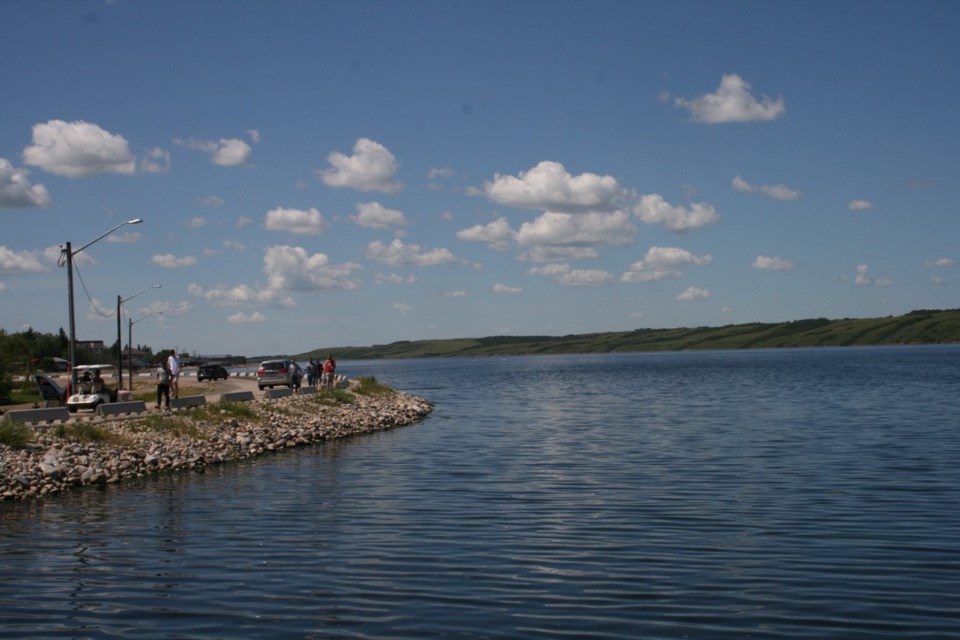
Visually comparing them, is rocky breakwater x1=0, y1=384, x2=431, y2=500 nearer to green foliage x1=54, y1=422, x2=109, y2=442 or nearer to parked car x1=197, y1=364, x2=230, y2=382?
green foliage x1=54, y1=422, x2=109, y2=442

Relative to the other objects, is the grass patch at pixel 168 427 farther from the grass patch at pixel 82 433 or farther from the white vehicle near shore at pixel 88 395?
the white vehicle near shore at pixel 88 395

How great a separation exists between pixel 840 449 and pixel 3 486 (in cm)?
2463

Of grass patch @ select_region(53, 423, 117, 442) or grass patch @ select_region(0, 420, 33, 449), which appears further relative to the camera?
grass patch @ select_region(53, 423, 117, 442)

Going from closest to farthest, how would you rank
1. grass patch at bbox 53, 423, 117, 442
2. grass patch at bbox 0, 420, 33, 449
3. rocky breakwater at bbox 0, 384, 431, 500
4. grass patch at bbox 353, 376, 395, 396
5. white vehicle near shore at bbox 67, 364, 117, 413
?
rocky breakwater at bbox 0, 384, 431, 500, grass patch at bbox 0, 420, 33, 449, grass patch at bbox 53, 423, 117, 442, white vehicle near shore at bbox 67, 364, 117, 413, grass patch at bbox 353, 376, 395, 396

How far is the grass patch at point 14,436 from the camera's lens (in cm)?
2759

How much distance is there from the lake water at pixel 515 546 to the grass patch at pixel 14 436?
13.5 ft

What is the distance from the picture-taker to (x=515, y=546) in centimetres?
1653

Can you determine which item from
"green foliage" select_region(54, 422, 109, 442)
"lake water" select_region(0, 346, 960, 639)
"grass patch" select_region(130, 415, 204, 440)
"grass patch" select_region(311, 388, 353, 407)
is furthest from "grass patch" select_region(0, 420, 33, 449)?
"grass patch" select_region(311, 388, 353, 407)

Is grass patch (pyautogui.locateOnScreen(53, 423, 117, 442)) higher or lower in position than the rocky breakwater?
higher

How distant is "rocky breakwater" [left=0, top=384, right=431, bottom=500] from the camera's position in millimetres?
26156

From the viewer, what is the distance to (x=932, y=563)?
14.6 meters

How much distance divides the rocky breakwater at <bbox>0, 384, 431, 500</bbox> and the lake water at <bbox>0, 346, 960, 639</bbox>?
1515mm

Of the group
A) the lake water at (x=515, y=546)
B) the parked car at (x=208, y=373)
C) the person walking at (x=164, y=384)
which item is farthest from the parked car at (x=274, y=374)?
the lake water at (x=515, y=546)

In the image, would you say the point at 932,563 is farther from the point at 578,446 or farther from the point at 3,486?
the point at 3,486
